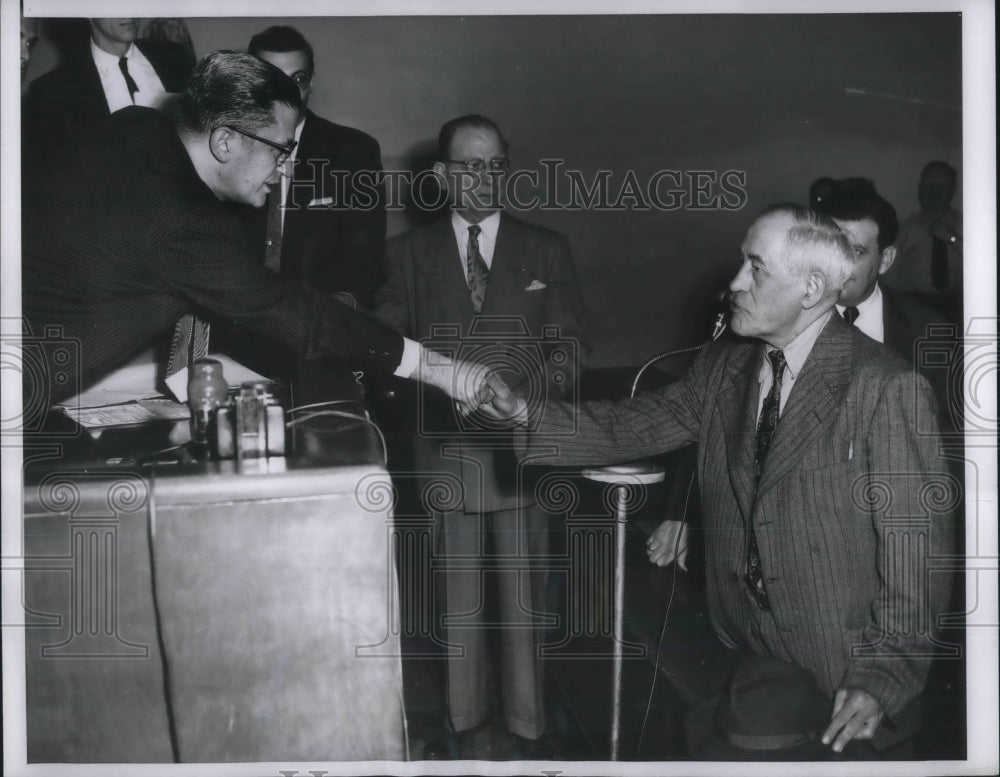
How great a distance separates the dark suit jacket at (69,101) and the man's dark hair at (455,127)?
762 millimetres

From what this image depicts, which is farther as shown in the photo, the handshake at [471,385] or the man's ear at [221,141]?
the handshake at [471,385]

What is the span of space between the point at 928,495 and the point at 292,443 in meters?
1.86

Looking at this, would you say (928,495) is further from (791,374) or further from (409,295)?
(409,295)

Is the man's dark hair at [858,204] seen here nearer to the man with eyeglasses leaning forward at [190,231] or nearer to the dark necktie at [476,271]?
the dark necktie at [476,271]

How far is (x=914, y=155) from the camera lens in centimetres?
271

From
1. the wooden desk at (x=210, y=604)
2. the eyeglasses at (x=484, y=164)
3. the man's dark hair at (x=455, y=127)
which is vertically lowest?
the wooden desk at (x=210, y=604)

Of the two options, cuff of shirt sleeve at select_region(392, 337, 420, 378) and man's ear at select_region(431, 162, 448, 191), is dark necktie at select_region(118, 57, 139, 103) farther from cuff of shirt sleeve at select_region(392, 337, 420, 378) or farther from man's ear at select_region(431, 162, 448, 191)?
cuff of shirt sleeve at select_region(392, 337, 420, 378)

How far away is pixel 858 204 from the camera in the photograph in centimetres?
268

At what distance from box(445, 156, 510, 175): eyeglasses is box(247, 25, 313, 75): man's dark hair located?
1.72 ft

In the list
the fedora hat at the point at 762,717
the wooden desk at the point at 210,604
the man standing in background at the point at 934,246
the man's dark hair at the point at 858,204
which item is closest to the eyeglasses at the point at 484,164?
the wooden desk at the point at 210,604

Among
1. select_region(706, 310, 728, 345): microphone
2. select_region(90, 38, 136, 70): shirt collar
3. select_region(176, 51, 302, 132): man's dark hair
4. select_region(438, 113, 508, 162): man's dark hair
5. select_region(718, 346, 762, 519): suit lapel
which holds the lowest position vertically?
select_region(718, 346, 762, 519): suit lapel

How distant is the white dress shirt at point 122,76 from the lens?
2607 millimetres

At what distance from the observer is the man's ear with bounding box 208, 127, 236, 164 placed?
8.31 ft

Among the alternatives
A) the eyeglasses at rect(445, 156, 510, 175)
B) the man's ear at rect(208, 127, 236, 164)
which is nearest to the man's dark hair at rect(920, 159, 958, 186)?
the eyeglasses at rect(445, 156, 510, 175)
